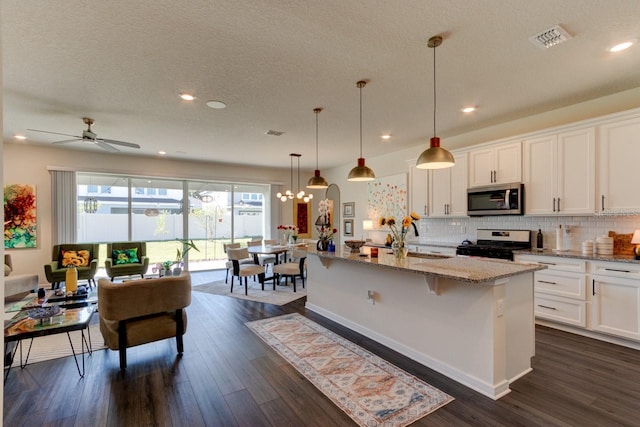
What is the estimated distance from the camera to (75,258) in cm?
572

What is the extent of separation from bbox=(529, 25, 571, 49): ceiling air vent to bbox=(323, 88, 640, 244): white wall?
6.55 ft

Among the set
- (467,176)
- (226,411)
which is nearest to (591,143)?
(467,176)

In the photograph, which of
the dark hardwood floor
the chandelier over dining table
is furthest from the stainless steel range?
the chandelier over dining table

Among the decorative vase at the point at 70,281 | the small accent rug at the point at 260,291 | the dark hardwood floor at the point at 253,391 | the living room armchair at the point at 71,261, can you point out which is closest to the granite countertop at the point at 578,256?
the dark hardwood floor at the point at 253,391

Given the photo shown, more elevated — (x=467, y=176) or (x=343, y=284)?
(x=467, y=176)

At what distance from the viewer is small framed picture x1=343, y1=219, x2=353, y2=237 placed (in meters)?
8.05

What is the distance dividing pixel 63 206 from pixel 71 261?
1269mm

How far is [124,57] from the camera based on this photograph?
2.84m

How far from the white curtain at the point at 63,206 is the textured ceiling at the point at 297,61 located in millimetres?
1486

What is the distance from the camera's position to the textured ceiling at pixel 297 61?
227 cm

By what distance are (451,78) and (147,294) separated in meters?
3.85

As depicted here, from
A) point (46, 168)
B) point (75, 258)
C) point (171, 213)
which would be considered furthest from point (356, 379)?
point (46, 168)

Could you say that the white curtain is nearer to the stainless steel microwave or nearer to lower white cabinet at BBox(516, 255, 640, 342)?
the stainless steel microwave

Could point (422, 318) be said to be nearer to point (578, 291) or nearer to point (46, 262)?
point (578, 291)
